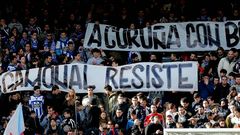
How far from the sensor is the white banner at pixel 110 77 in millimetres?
22234

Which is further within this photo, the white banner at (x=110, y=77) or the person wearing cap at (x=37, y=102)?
the white banner at (x=110, y=77)

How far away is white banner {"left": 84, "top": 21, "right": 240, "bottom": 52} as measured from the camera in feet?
81.0

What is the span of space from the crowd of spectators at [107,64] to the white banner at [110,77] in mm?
188

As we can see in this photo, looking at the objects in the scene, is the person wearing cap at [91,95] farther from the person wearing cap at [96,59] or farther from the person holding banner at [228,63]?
the person holding banner at [228,63]

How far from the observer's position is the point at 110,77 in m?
22.6

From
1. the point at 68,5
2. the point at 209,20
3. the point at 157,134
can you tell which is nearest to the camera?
the point at 157,134

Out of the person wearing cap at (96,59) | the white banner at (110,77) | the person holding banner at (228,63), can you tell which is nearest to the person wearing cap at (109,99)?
the white banner at (110,77)

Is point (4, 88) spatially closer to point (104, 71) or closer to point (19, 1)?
point (104, 71)

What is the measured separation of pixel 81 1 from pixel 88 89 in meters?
6.70

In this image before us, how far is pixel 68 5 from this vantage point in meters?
27.7

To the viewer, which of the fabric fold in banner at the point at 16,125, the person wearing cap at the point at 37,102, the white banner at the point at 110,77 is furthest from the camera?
the white banner at the point at 110,77

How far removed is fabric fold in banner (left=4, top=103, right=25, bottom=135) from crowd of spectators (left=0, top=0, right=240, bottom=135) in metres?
0.44

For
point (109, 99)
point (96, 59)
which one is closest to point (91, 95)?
point (109, 99)

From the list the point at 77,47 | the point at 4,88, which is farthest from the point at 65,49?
the point at 4,88
